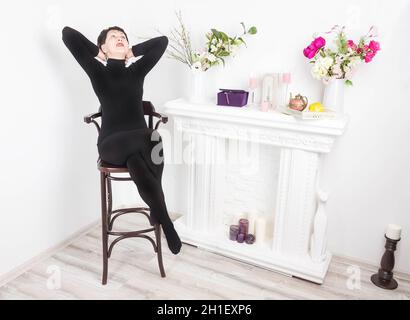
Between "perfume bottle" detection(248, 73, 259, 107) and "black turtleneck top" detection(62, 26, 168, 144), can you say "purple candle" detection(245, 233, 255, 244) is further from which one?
"black turtleneck top" detection(62, 26, 168, 144)

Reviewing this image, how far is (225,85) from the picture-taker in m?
2.70

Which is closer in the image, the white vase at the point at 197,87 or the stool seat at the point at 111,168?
the stool seat at the point at 111,168

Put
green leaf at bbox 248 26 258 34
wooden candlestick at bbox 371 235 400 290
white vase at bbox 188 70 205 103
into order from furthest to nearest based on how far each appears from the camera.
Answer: white vase at bbox 188 70 205 103, green leaf at bbox 248 26 258 34, wooden candlestick at bbox 371 235 400 290

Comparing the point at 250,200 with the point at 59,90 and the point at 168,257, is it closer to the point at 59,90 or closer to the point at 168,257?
the point at 168,257

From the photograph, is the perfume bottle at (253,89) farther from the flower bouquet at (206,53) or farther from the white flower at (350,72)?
the white flower at (350,72)

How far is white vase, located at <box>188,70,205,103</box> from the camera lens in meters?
2.55

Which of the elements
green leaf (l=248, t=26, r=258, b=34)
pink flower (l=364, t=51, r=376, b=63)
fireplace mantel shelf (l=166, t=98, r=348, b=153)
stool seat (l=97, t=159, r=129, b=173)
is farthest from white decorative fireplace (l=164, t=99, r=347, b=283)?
stool seat (l=97, t=159, r=129, b=173)

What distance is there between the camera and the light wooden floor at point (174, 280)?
7.28 ft

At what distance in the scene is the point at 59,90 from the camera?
2.49 m

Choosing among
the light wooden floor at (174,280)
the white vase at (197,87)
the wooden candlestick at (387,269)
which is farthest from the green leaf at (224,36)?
the wooden candlestick at (387,269)

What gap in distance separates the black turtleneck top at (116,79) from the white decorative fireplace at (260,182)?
36 centimetres

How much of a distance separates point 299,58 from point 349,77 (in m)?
0.33

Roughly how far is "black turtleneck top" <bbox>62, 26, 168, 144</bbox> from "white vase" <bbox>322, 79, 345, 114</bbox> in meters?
0.98
